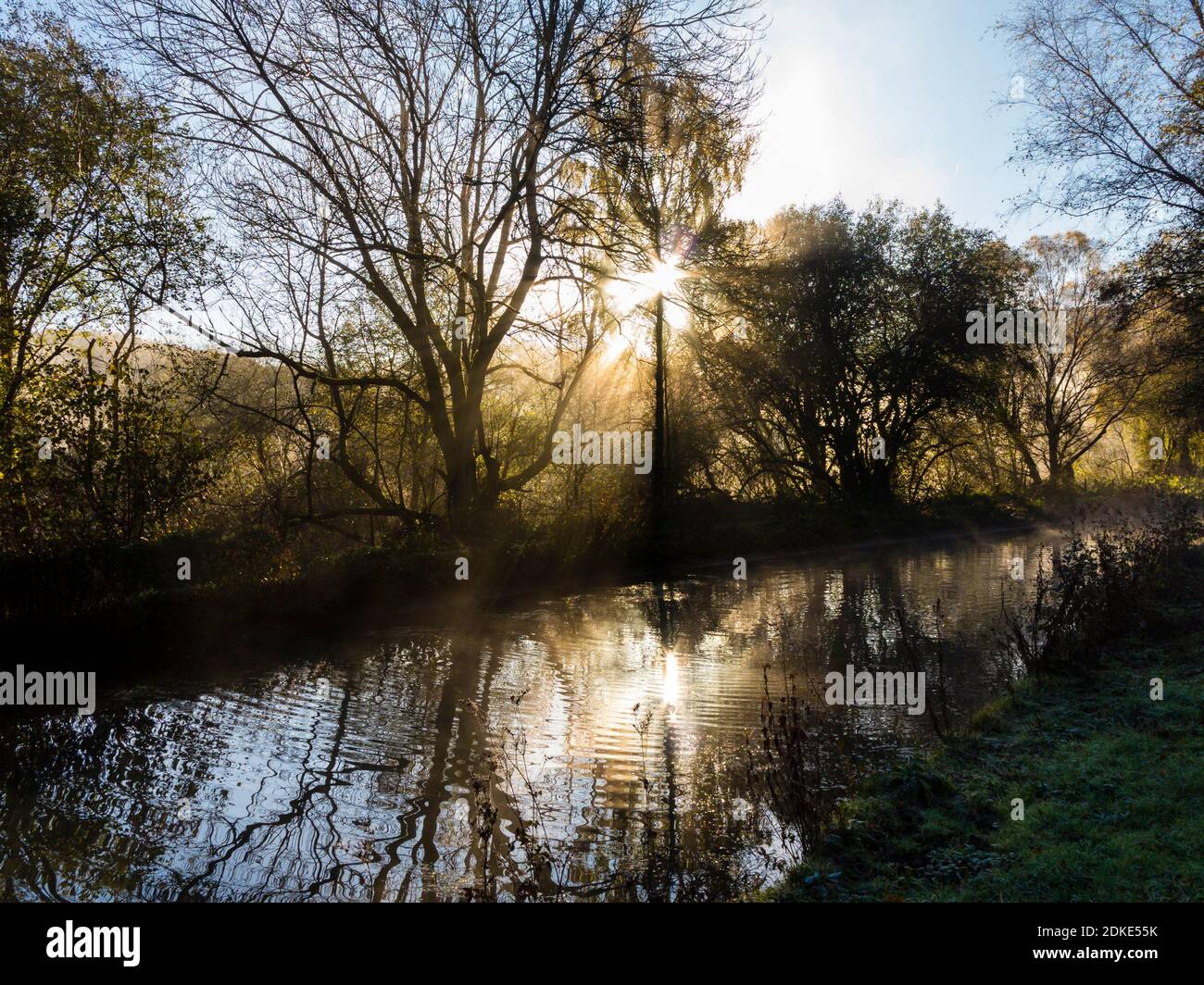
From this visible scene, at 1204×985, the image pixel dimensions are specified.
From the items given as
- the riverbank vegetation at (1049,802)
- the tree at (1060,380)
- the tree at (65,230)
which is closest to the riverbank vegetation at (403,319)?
the tree at (65,230)

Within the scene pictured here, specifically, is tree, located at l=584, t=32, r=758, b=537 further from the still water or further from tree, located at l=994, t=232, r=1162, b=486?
tree, located at l=994, t=232, r=1162, b=486

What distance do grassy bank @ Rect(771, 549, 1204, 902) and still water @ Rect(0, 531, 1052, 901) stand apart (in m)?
0.53

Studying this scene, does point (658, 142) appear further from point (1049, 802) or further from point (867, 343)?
point (867, 343)

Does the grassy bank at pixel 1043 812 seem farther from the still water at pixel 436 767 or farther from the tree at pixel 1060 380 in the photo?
the tree at pixel 1060 380

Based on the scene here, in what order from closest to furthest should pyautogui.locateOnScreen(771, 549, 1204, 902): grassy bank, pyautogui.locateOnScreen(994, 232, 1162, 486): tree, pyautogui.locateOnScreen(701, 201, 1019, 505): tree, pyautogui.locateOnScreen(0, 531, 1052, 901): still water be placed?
1. pyautogui.locateOnScreen(771, 549, 1204, 902): grassy bank
2. pyautogui.locateOnScreen(0, 531, 1052, 901): still water
3. pyautogui.locateOnScreen(701, 201, 1019, 505): tree
4. pyautogui.locateOnScreen(994, 232, 1162, 486): tree

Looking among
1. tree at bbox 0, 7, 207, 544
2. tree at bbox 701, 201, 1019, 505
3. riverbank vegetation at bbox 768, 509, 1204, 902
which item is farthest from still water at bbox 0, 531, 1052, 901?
tree at bbox 701, 201, 1019, 505

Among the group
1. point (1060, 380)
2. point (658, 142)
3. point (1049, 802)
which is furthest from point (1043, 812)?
point (1060, 380)

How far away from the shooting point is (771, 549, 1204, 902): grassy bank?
13.7 feet

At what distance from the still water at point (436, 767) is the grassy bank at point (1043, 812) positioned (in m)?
0.53

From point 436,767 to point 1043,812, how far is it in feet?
13.4

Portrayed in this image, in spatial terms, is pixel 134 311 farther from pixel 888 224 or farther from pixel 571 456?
pixel 888 224

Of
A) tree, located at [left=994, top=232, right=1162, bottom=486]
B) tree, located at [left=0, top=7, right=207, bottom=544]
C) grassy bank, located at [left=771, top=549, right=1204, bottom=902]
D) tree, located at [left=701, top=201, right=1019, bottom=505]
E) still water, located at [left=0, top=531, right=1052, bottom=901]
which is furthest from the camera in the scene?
tree, located at [left=994, top=232, right=1162, bottom=486]

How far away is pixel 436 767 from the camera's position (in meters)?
6.49

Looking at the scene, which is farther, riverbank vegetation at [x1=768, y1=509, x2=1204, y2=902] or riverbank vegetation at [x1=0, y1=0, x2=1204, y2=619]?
riverbank vegetation at [x1=0, y1=0, x2=1204, y2=619]
